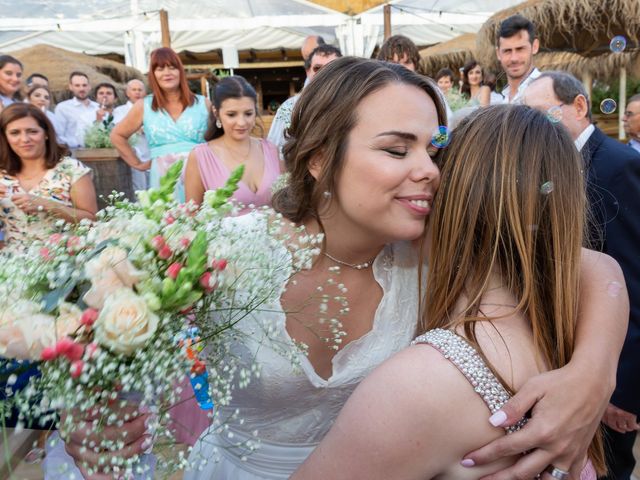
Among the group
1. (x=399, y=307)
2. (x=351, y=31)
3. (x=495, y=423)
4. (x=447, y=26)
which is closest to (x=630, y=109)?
(x=399, y=307)

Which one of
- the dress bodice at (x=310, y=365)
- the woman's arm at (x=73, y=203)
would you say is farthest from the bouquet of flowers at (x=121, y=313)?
the woman's arm at (x=73, y=203)

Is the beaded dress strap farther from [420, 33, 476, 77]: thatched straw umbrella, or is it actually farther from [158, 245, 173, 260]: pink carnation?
[420, 33, 476, 77]: thatched straw umbrella

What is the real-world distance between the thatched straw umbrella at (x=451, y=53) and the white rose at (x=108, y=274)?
40.2 ft

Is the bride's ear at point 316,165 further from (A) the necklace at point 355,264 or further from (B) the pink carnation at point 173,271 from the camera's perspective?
(B) the pink carnation at point 173,271

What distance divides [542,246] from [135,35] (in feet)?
42.6

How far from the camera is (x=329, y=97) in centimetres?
175

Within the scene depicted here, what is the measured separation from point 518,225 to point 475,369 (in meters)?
0.38

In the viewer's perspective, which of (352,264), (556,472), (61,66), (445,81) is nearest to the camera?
(556,472)

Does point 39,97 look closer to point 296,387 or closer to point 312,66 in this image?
point 312,66

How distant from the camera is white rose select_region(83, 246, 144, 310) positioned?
1.06m

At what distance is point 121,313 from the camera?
1.01 metres

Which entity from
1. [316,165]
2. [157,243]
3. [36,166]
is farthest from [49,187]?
[157,243]

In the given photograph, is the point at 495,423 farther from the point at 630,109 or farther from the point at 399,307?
the point at 630,109

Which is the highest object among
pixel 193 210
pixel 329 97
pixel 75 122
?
pixel 329 97
